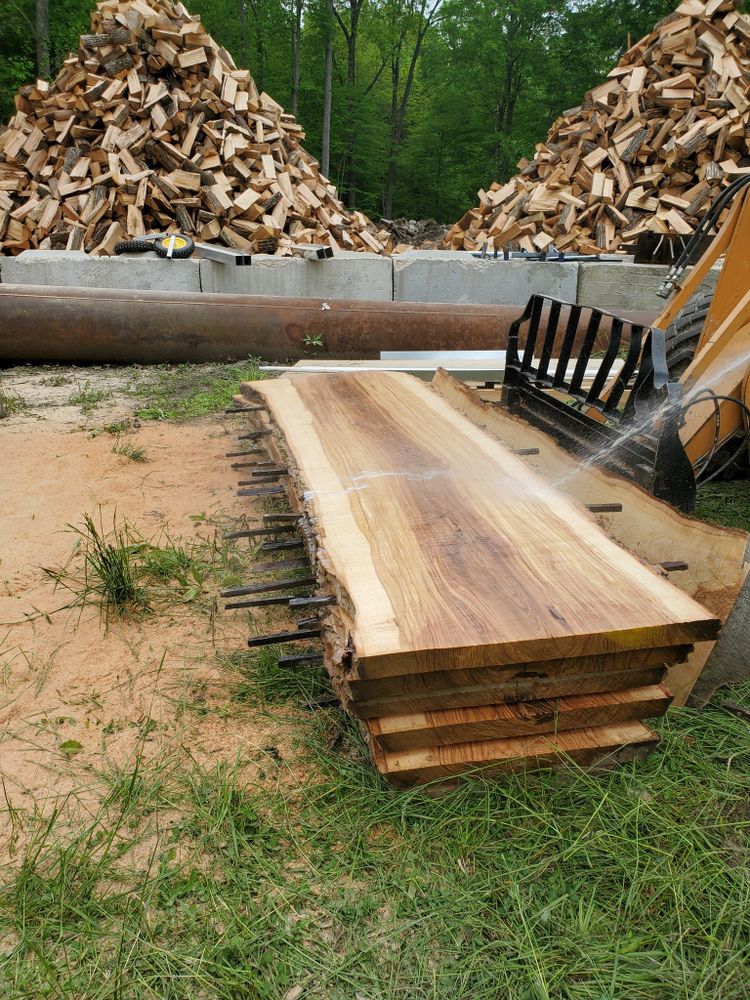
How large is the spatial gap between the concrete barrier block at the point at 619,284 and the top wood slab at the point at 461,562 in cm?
606

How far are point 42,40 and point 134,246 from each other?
1204 cm

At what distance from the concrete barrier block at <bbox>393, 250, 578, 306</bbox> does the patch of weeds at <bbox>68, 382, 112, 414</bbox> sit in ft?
12.8

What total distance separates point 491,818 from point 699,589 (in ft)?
3.45

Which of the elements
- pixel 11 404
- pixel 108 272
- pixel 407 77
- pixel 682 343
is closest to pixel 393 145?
pixel 407 77

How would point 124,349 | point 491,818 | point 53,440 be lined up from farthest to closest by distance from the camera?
point 124,349, point 53,440, point 491,818

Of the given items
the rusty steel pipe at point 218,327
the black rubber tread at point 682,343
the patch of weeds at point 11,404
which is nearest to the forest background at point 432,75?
the rusty steel pipe at point 218,327

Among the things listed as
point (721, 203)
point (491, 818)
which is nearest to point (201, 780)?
point (491, 818)

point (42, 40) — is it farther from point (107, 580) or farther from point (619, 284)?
point (107, 580)

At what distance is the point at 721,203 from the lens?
3.51m

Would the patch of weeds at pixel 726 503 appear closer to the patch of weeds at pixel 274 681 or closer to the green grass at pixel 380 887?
the green grass at pixel 380 887

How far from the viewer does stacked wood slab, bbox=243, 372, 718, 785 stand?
72.2 inches

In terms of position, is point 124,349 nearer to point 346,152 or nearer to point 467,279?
point 467,279

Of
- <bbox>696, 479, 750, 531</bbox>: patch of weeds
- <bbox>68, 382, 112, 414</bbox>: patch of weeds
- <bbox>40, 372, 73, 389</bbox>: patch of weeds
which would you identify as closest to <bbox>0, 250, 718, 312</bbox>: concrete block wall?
<bbox>40, 372, 73, 389</bbox>: patch of weeds

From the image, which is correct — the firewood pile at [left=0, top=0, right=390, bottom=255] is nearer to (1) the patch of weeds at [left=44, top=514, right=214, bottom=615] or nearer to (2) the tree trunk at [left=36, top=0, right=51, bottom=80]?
(2) the tree trunk at [left=36, top=0, right=51, bottom=80]
